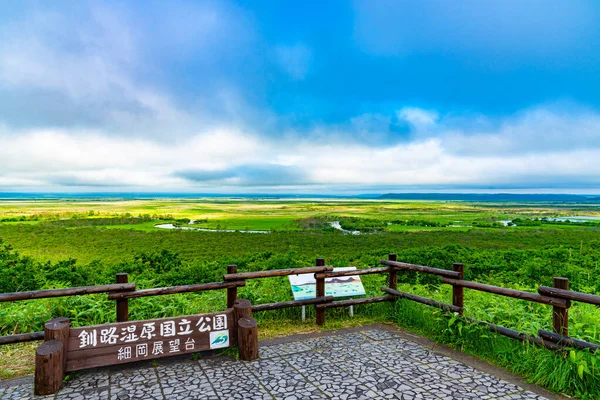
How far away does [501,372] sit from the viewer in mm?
4434

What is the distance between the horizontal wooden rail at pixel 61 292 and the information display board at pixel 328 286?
252 cm

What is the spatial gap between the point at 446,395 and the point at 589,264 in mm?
16481

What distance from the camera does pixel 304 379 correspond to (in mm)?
4250

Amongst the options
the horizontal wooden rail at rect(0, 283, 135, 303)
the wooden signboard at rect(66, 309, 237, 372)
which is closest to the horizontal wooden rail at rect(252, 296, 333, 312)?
the wooden signboard at rect(66, 309, 237, 372)

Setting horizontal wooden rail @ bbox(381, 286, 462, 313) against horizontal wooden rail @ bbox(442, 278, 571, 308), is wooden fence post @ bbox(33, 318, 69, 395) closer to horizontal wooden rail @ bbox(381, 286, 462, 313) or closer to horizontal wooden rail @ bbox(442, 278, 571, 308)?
horizontal wooden rail @ bbox(381, 286, 462, 313)

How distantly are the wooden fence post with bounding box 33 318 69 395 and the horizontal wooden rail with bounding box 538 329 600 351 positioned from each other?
17.0ft

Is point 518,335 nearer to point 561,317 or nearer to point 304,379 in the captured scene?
point 561,317

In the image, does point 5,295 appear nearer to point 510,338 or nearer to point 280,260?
point 510,338

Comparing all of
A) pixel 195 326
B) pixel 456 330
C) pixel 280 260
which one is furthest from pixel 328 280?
pixel 280 260

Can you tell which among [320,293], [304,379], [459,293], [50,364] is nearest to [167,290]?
[50,364]

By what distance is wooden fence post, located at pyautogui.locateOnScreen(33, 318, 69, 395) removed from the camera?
3881mm

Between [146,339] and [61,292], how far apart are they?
4.00 ft

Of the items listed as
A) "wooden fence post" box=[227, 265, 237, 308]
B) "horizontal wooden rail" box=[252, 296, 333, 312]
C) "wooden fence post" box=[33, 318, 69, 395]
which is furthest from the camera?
"horizontal wooden rail" box=[252, 296, 333, 312]

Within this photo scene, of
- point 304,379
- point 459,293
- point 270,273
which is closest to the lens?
point 304,379
